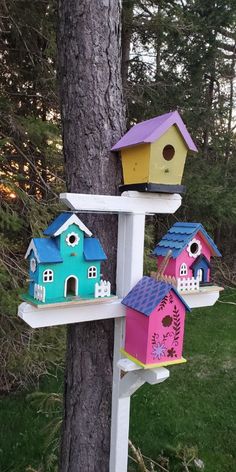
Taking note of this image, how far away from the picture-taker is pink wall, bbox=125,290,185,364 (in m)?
1.46

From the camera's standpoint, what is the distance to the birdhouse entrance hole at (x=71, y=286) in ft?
4.73

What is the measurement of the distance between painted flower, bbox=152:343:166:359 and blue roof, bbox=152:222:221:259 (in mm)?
363

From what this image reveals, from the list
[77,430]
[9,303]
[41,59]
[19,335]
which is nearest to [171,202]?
[77,430]

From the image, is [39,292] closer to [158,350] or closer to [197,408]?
[158,350]

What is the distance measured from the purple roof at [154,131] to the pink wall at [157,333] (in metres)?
0.58

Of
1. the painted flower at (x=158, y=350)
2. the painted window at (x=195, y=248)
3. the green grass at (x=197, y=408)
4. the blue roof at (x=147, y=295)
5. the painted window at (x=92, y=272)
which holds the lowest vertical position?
the green grass at (x=197, y=408)

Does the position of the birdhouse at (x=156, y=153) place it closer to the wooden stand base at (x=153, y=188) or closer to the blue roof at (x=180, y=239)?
the wooden stand base at (x=153, y=188)

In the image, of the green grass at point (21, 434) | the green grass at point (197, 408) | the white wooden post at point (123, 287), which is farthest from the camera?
the green grass at point (197, 408)

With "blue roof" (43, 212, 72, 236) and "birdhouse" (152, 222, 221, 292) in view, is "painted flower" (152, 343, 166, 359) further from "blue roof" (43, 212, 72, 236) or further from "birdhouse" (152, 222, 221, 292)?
"blue roof" (43, 212, 72, 236)

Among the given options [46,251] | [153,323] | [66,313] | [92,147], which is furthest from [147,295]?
[92,147]

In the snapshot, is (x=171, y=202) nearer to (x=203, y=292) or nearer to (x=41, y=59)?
(x=203, y=292)

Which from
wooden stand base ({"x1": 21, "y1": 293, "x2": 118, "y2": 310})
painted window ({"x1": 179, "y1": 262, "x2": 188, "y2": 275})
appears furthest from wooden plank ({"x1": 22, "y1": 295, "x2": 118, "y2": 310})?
painted window ({"x1": 179, "y1": 262, "x2": 188, "y2": 275})

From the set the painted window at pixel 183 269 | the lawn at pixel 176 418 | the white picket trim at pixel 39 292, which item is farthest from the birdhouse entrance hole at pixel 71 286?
the lawn at pixel 176 418

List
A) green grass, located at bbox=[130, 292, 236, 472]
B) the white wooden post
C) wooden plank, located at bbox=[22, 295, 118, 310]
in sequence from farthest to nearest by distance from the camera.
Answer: green grass, located at bbox=[130, 292, 236, 472], the white wooden post, wooden plank, located at bbox=[22, 295, 118, 310]
